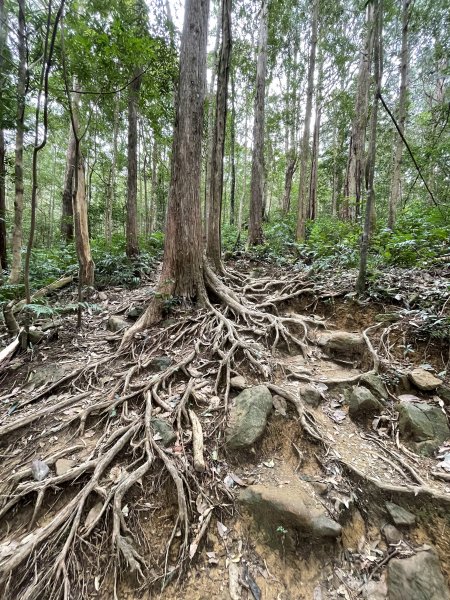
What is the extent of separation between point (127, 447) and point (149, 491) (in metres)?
0.45

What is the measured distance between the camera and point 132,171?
7.75 meters

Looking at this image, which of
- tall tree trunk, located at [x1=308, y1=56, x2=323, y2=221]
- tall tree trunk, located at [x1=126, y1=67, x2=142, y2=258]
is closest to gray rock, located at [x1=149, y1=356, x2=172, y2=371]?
tall tree trunk, located at [x1=126, y1=67, x2=142, y2=258]

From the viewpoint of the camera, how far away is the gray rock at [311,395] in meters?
3.00

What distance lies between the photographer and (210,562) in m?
1.91

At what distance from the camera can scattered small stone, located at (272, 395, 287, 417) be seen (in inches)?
110

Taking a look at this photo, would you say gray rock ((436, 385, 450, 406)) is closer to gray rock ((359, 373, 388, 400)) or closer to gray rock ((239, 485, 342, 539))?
gray rock ((359, 373, 388, 400))

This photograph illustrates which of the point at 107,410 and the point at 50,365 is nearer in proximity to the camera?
the point at 107,410

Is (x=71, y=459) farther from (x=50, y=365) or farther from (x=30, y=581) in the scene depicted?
(x=50, y=365)

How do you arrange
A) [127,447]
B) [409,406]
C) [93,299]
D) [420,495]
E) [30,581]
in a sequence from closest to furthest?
[30,581] < [420,495] < [127,447] < [409,406] < [93,299]

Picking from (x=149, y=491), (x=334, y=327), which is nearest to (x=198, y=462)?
(x=149, y=491)

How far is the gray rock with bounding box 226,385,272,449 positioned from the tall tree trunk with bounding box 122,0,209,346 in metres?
2.03

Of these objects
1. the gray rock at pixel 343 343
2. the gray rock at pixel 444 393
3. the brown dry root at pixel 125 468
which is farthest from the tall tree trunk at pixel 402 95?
the gray rock at pixel 444 393

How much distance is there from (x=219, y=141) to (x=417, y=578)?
631 cm

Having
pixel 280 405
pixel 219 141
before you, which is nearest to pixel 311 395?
pixel 280 405
